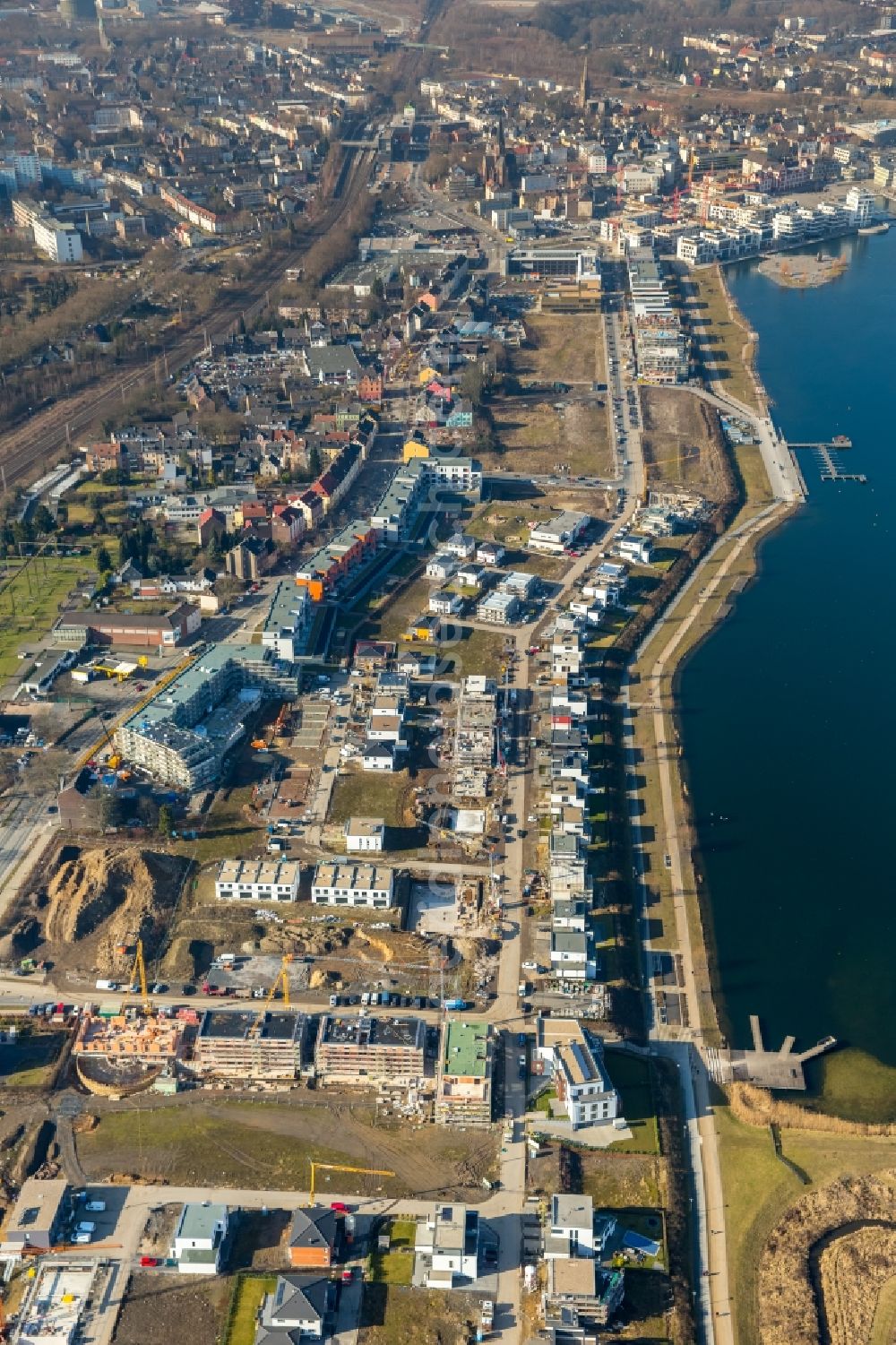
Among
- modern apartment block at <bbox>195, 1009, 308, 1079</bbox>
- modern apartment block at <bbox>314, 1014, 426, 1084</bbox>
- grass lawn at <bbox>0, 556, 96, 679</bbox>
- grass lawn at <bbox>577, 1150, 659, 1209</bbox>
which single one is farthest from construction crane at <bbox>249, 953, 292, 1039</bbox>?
grass lawn at <bbox>0, 556, 96, 679</bbox>

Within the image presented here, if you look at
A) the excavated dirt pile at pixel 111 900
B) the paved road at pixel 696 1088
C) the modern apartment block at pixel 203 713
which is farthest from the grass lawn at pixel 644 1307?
the modern apartment block at pixel 203 713

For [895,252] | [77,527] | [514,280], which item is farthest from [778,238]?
[77,527]

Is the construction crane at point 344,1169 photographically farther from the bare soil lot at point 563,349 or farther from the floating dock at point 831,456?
the bare soil lot at point 563,349

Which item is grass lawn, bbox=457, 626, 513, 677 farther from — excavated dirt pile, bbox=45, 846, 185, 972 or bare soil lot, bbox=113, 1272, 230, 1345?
bare soil lot, bbox=113, 1272, 230, 1345

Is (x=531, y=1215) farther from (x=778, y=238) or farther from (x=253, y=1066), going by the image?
(x=778, y=238)

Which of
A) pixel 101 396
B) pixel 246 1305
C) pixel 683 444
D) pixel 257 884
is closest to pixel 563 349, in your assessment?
pixel 683 444

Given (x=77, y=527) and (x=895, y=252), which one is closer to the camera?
(x=77, y=527)

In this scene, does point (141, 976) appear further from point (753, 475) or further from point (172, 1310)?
point (753, 475)
